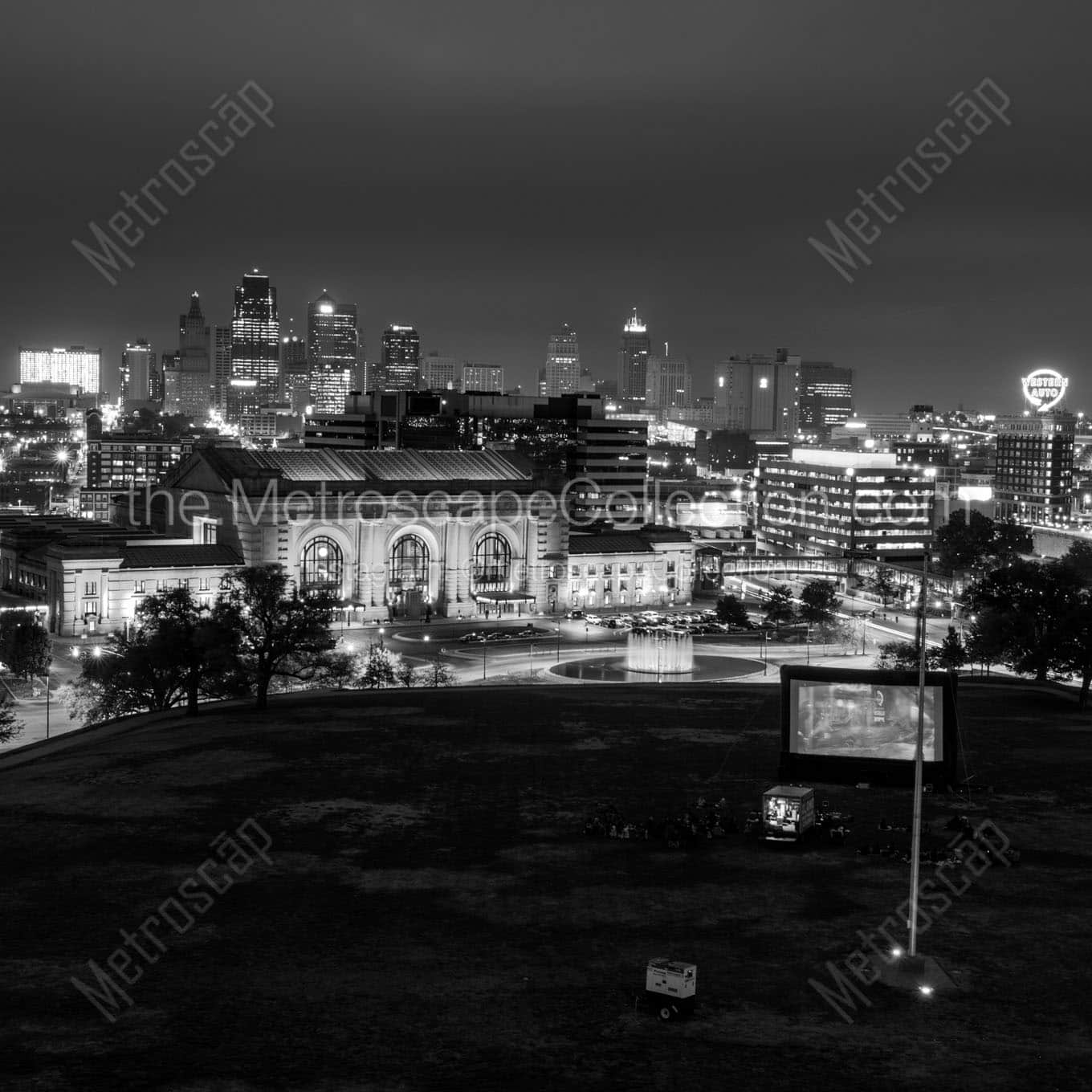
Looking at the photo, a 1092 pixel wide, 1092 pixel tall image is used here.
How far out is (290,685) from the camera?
8125 cm

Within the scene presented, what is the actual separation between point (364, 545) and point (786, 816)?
273 ft

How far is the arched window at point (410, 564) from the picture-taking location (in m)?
123

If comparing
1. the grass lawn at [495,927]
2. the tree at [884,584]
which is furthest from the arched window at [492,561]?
the grass lawn at [495,927]

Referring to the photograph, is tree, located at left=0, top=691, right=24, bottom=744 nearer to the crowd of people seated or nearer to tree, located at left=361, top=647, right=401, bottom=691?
tree, located at left=361, top=647, right=401, bottom=691

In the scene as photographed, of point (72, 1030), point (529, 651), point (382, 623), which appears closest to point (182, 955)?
point (72, 1030)

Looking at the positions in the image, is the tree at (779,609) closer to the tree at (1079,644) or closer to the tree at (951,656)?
the tree at (951,656)

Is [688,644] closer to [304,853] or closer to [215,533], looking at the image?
[215,533]

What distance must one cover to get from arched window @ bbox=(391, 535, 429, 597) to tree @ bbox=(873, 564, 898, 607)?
4400cm

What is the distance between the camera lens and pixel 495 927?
33625 mm

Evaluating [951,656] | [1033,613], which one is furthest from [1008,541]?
[1033,613]

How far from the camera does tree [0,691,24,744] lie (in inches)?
2410

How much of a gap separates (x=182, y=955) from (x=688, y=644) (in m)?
73.3

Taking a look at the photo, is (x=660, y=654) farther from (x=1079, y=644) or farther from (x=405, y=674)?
(x=1079, y=644)

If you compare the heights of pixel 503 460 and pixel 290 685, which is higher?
pixel 503 460
